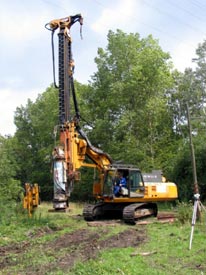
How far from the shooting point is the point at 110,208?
17406mm

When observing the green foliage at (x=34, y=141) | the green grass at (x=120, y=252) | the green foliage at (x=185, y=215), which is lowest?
the green grass at (x=120, y=252)

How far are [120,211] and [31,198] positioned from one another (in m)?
3.90

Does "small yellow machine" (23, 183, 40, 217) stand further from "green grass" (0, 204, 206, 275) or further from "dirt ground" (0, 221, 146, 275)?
"dirt ground" (0, 221, 146, 275)

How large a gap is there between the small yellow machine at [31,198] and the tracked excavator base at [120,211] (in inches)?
78.2

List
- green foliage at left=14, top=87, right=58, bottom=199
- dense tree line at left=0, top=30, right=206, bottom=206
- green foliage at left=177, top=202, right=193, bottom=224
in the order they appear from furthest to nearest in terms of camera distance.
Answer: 1. green foliage at left=14, top=87, right=58, bottom=199
2. dense tree line at left=0, top=30, right=206, bottom=206
3. green foliage at left=177, top=202, right=193, bottom=224

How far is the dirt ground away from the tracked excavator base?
2.26 meters

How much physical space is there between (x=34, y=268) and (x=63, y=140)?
695cm

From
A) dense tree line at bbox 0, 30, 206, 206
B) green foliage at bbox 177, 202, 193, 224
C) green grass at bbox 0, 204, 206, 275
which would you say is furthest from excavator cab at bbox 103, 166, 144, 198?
dense tree line at bbox 0, 30, 206, 206

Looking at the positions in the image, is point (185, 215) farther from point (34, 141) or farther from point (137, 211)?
point (34, 141)

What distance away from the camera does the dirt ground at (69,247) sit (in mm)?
8180

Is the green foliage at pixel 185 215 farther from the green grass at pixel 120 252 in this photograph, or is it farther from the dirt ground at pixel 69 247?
the dirt ground at pixel 69 247

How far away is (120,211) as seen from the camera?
17766 millimetres

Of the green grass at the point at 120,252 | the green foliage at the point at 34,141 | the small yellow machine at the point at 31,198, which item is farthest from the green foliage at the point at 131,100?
the green grass at the point at 120,252

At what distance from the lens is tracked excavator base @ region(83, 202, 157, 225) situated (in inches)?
611
